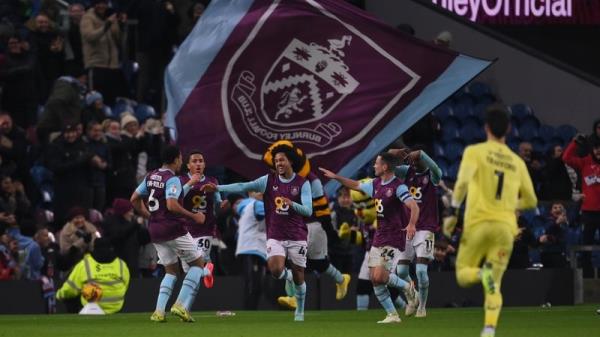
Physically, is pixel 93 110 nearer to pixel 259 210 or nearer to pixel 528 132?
pixel 259 210

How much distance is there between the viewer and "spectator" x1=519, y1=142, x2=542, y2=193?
2819 cm

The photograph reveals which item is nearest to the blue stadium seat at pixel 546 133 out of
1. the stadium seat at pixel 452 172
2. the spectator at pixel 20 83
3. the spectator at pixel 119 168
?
the stadium seat at pixel 452 172

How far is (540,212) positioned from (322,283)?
17.2ft

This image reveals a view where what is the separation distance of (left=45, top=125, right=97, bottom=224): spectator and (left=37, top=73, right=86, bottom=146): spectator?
1.35 metres

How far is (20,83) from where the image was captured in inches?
1038

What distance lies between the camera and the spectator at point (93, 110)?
25984mm

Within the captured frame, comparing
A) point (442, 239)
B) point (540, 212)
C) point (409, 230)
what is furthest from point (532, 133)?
point (409, 230)

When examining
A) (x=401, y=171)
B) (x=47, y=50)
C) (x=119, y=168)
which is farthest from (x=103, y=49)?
(x=401, y=171)

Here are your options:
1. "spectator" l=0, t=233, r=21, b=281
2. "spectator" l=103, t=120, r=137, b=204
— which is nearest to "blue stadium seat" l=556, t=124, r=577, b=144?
"spectator" l=103, t=120, r=137, b=204

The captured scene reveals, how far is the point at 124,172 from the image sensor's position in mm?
25469

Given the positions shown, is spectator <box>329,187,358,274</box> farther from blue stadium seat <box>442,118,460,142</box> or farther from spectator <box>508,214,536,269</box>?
blue stadium seat <box>442,118,460,142</box>

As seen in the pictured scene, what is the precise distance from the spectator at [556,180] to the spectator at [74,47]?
28.1 feet

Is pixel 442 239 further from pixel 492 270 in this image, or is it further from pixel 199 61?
pixel 492 270

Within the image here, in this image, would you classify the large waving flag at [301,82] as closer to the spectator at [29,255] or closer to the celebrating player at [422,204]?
the celebrating player at [422,204]
